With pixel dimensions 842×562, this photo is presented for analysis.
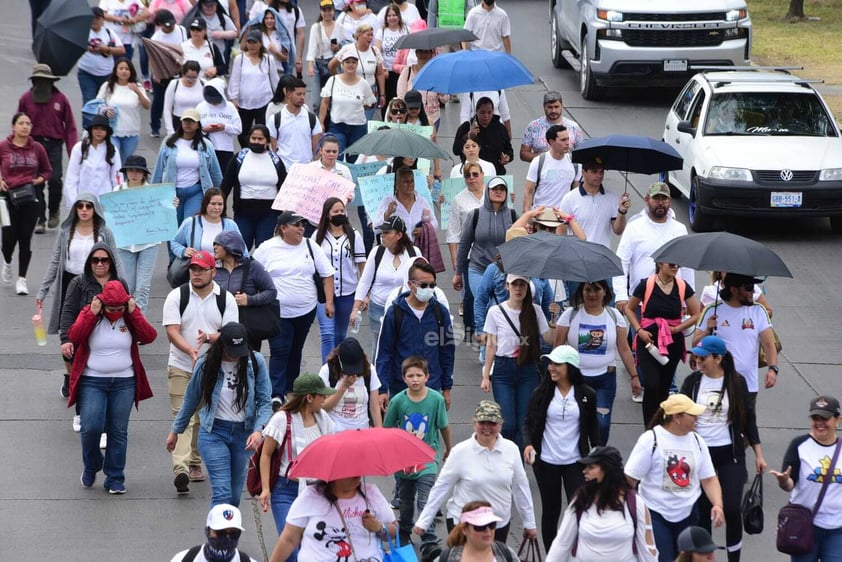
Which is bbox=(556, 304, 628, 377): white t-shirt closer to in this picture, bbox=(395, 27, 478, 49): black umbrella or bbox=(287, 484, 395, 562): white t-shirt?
bbox=(287, 484, 395, 562): white t-shirt

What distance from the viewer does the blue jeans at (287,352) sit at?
43.0ft

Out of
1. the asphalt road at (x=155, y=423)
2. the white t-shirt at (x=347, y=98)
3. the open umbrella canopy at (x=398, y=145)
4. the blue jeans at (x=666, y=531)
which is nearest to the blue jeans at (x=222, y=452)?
the asphalt road at (x=155, y=423)

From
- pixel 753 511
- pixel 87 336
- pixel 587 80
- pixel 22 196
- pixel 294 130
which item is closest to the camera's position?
pixel 753 511

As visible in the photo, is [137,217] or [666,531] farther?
[137,217]

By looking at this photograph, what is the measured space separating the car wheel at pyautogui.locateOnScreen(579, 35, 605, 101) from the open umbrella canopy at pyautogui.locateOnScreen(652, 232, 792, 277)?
12.6m

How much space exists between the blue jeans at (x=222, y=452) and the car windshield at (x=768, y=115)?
9.71m

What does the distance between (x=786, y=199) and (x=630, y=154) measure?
442 centimetres

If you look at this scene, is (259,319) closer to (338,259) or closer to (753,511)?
(338,259)

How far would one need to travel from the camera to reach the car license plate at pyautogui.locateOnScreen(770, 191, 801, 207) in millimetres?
17875

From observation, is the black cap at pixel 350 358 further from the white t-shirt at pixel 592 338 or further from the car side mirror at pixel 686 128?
the car side mirror at pixel 686 128

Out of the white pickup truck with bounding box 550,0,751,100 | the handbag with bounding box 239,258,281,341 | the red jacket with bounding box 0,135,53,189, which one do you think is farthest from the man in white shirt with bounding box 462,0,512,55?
the handbag with bounding box 239,258,281,341

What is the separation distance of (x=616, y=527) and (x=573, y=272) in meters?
3.01

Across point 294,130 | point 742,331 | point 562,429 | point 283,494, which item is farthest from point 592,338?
point 294,130

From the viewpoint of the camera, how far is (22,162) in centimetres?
1578
